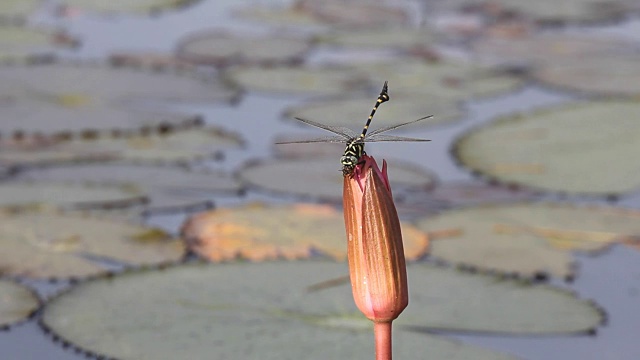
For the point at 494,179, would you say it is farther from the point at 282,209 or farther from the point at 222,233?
the point at 222,233

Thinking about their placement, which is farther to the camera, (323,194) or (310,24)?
(310,24)

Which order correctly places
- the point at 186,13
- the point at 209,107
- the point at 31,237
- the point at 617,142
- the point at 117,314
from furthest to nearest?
the point at 186,13 < the point at 209,107 < the point at 617,142 < the point at 31,237 < the point at 117,314

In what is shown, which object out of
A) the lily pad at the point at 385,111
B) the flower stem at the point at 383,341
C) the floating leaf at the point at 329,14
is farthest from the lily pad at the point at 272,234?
the floating leaf at the point at 329,14

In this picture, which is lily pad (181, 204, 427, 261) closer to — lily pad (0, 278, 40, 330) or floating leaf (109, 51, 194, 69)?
lily pad (0, 278, 40, 330)

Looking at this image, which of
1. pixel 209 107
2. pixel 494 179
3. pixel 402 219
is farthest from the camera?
pixel 209 107

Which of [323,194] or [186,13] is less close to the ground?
[186,13]

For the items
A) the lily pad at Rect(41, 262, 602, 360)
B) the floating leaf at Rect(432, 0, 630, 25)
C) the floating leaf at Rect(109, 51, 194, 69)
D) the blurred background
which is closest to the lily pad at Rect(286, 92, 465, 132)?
the blurred background

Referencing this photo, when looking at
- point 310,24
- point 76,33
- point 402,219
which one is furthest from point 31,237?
point 310,24
